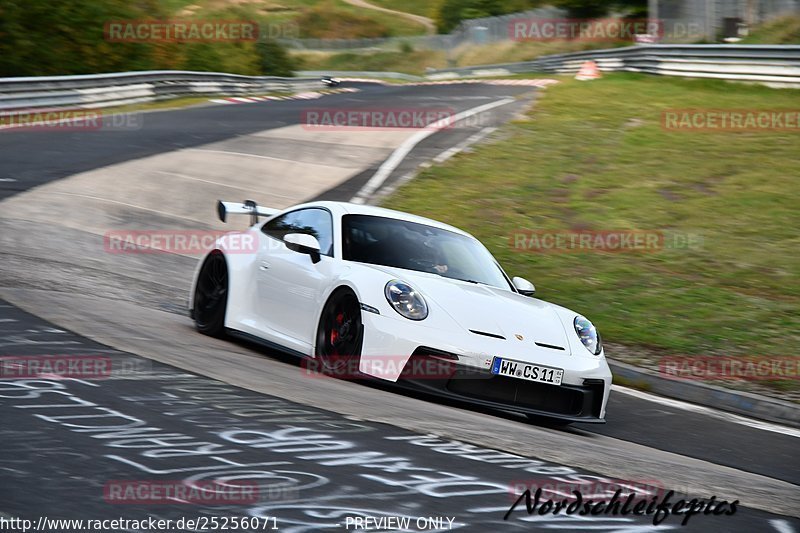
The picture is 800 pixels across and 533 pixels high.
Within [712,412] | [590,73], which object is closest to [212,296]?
[712,412]

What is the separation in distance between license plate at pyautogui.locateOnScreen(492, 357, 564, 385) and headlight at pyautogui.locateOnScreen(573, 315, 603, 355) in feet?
1.88

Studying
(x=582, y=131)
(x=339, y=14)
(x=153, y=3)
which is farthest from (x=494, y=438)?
(x=339, y=14)

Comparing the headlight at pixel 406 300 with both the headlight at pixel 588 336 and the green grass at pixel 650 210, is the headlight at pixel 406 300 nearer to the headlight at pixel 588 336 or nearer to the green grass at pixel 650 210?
the headlight at pixel 588 336

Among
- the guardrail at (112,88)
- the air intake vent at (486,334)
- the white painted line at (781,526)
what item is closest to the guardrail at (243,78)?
the guardrail at (112,88)

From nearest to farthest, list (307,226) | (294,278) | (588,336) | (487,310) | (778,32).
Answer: (487,310) < (588,336) < (294,278) < (307,226) < (778,32)

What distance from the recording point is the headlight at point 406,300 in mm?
7094

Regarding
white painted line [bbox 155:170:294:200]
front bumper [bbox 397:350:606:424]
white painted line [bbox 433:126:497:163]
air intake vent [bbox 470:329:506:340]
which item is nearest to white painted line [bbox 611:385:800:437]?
front bumper [bbox 397:350:606:424]

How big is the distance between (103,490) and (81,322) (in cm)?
407

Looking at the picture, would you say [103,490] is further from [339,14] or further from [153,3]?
[339,14]

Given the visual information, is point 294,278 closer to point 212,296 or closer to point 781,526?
point 212,296

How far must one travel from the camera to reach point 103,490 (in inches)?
161

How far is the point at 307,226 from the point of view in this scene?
8.58m

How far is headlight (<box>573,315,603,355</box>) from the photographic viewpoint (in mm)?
7617

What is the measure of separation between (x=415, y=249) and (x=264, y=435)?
320cm
